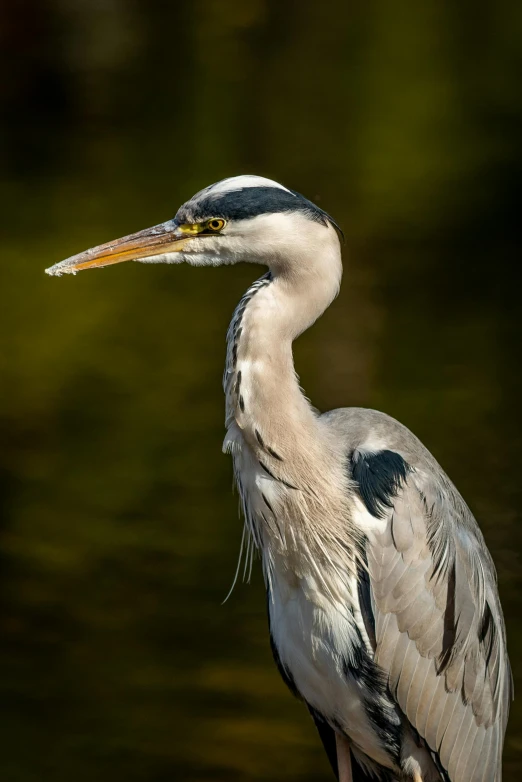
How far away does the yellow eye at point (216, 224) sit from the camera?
3.16 meters

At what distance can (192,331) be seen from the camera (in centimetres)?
870

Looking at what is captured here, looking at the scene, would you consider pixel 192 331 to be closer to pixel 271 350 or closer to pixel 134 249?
pixel 134 249

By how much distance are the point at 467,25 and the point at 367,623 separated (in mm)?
14196

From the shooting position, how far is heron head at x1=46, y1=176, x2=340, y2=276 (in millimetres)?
3113

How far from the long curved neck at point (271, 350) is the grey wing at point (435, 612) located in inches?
10.8

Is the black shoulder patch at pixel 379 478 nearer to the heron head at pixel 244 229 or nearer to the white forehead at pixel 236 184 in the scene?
the heron head at pixel 244 229

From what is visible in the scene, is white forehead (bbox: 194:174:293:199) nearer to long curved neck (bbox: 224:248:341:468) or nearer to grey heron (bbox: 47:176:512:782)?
grey heron (bbox: 47:176:512:782)

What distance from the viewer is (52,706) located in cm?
541

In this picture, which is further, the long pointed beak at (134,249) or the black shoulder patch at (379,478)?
the black shoulder patch at (379,478)

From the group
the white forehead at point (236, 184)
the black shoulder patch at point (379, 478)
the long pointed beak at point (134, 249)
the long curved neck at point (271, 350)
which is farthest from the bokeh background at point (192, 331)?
the white forehead at point (236, 184)

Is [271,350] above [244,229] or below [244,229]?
below

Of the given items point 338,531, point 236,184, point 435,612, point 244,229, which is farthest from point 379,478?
point 236,184

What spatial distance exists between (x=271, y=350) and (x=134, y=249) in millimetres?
443

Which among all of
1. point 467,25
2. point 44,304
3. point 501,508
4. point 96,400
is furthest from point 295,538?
point 467,25
